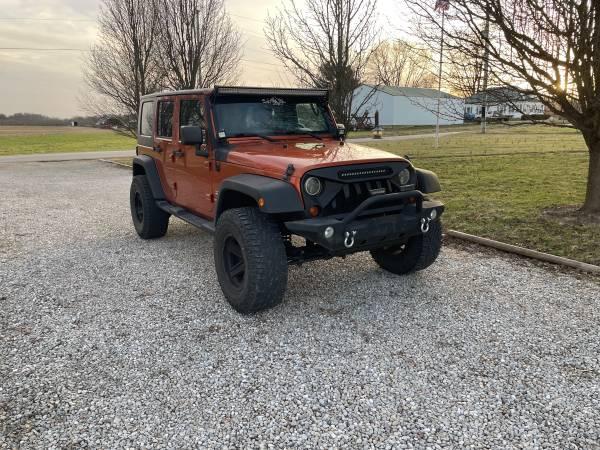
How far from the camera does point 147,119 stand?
20.8 feet

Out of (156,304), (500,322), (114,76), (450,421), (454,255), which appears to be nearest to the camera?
(450,421)

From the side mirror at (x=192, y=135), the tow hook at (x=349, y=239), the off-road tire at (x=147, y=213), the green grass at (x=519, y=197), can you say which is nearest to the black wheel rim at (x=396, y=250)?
the tow hook at (x=349, y=239)

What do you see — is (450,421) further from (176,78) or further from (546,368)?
(176,78)

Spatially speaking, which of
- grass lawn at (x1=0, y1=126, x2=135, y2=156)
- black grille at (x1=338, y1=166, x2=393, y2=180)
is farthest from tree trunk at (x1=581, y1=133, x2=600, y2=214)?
grass lawn at (x1=0, y1=126, x2=135, y2=156)

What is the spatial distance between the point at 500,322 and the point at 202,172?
10.0 ft

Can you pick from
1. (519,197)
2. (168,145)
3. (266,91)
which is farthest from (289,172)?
(519,197)

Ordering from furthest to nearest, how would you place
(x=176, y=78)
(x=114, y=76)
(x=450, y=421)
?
(x=114, y=76) < (x=176, y=78) < (x=450, y=421)

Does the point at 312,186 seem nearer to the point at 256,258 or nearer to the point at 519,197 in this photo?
the point at 256,258

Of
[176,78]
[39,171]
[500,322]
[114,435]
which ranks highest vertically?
[176,78]

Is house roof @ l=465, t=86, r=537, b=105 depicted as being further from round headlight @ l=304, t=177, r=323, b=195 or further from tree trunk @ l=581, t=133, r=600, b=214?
round headlight @ l=304, t=177, r=323, b=195

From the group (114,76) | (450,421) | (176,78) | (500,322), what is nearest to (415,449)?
(450,421)

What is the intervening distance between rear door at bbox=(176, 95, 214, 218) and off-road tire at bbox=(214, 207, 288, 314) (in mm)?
874

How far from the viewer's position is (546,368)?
3.11 m

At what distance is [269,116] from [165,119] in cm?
158
